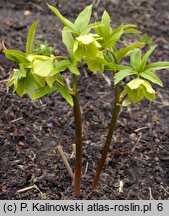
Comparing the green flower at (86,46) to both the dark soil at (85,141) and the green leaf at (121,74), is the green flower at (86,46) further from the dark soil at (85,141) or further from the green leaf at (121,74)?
the dark soil at (85,141)

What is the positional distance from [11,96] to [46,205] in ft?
2.68

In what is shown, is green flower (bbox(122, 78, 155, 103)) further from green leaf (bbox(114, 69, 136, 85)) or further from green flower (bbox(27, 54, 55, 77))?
green flower (bbox(27, 54, 55, 77))

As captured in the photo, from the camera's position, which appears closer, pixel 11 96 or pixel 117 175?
pixel 117 175

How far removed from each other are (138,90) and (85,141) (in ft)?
2.50

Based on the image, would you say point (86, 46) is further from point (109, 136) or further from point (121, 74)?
point (109, 136)

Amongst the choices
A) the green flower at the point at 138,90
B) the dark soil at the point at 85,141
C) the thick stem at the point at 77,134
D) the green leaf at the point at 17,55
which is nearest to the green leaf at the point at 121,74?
the green flower at the point at 138,90

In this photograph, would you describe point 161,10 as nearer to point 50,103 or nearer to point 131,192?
point 50,103

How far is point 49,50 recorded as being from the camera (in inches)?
104

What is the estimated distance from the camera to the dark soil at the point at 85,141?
2002mm

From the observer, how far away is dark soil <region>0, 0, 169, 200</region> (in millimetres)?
2002

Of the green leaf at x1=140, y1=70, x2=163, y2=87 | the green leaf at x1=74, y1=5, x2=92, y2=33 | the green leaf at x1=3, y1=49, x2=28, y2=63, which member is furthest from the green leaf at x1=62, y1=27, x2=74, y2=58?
the green leaf at x1=140, y1=70, x2=163, y2=87

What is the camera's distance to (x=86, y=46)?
4.70 ft

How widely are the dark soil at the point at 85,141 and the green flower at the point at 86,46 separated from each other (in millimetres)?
740

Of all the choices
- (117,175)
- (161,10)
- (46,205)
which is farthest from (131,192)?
(161,10)
